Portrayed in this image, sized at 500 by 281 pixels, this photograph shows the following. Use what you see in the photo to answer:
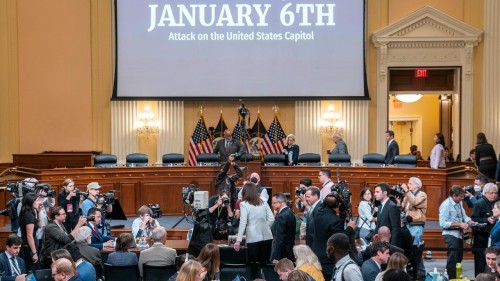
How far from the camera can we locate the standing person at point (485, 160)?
50.9 feet

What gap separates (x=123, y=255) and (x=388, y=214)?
9.36ft

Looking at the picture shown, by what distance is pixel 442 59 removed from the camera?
1873cm

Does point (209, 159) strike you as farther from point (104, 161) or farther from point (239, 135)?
point (239, 135)

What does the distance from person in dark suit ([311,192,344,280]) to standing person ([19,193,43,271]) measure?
3424mm

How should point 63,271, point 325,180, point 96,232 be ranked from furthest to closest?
point 325,180 < point 96,232 < point 63,271

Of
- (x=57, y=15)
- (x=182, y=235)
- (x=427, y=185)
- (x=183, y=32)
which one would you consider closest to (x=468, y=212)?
(x=427, y=185)

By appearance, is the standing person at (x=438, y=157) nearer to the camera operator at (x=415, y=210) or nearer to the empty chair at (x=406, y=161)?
the empty chair at (x=406, y=161)

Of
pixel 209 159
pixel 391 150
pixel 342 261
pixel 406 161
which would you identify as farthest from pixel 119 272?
pixel 391 150

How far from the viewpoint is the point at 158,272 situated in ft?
29.8

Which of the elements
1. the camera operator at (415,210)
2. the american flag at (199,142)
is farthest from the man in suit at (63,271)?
the american flag at (199,142)

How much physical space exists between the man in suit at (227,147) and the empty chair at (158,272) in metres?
7.45

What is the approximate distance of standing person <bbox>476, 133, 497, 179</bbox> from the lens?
1552cm

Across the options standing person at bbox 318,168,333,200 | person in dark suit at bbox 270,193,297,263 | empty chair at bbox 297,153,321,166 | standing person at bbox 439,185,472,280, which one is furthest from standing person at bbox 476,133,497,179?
person in dark suit at bbox 270,193,297,263

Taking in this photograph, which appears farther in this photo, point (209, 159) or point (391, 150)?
point (209, 159)
